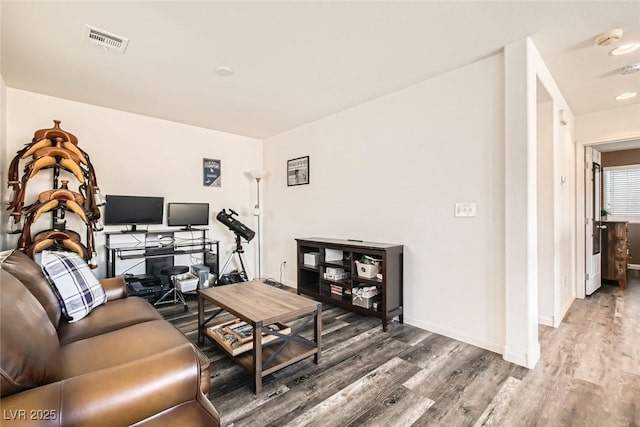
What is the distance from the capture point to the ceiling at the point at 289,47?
1.92 metres

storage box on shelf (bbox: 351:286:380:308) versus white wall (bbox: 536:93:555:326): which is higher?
white wall (bbox: 536:93:555:326)

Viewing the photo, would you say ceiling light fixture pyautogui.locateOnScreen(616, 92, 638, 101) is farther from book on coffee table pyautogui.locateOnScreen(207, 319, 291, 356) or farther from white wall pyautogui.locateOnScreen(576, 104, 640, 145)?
book on coffee table pyautogui.locateOnScreen(207, 319, 291, 356)

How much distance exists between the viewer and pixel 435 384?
6.53ft

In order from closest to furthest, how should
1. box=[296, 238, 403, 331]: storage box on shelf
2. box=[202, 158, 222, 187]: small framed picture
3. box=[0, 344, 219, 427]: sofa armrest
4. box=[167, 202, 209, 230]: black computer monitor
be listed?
box=[0, 344, 219, 427]: sofa armrest < box=[296, 238, 403, 331]: storage box on shelf < box=[167, 202, 209, 230]: black computer monitor < box=[202, 158, 222, 187]: small framed picture

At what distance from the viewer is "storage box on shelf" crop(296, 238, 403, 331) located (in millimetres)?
2887

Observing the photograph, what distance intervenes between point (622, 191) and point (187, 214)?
7.97 meters

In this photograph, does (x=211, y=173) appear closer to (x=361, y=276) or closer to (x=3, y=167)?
(x=3, y=167)

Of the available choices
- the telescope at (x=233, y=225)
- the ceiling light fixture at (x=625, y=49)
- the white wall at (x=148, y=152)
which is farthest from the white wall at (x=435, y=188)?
the white wall at (x=148, y=152)

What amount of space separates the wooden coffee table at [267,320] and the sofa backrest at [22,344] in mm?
1003

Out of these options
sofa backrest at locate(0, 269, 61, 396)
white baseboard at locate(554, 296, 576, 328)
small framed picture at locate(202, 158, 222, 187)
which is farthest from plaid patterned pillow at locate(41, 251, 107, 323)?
white baseboard at locate(554, 296, 576, 328)

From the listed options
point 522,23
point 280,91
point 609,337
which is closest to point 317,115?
point 280,91

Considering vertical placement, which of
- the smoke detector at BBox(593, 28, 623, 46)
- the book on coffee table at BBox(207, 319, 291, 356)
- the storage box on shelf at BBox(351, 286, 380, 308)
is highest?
the smoke detector at BBox(593, 28, 623, 46)

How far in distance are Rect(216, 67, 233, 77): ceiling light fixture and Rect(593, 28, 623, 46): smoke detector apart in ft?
9.58

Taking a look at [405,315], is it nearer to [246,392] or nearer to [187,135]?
[246,392]
